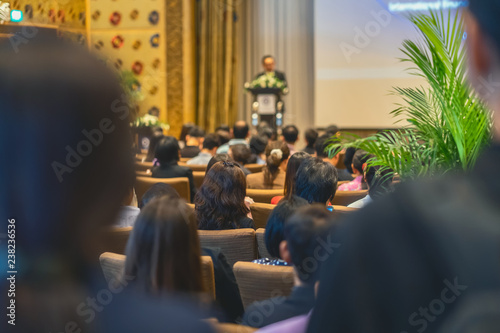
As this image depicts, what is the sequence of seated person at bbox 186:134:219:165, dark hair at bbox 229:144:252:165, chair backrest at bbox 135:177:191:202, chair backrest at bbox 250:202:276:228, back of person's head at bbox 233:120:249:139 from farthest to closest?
back of person's head at bbox 233:120:249:139 < seated person at bbox 186:134:219:165 < dark hair at bbox 229:144:252:165 < chair backrest at bbox 135:177:191:202 < chair backrest at bbox 250:202:276:228

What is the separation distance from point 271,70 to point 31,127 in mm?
9773

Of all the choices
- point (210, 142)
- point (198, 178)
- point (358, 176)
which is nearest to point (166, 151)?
point (198, 178)

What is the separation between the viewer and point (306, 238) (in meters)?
1.66

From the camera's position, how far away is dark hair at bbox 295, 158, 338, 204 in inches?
126

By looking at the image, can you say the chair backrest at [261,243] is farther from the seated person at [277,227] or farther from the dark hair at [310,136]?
A: the dark hair at [310,136]

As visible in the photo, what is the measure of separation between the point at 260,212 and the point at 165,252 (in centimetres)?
193

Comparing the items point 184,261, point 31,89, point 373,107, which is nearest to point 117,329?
point 31,89

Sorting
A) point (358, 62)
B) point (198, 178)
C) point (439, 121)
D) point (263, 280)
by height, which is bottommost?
point (198, 178)

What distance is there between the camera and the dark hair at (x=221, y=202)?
3.16 meters

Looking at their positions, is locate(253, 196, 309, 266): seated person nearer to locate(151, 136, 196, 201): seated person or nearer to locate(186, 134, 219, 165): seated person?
locate(151, 136, 196, 201): seated person

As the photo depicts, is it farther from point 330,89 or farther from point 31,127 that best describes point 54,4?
point 31,127

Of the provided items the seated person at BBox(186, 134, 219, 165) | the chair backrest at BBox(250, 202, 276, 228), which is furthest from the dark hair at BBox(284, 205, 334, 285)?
the seated person at BBox(186, 134, 219, 165)

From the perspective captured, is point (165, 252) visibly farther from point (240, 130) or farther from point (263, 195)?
point (240, 130)

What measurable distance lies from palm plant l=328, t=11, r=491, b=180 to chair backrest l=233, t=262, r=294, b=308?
1.08 m
